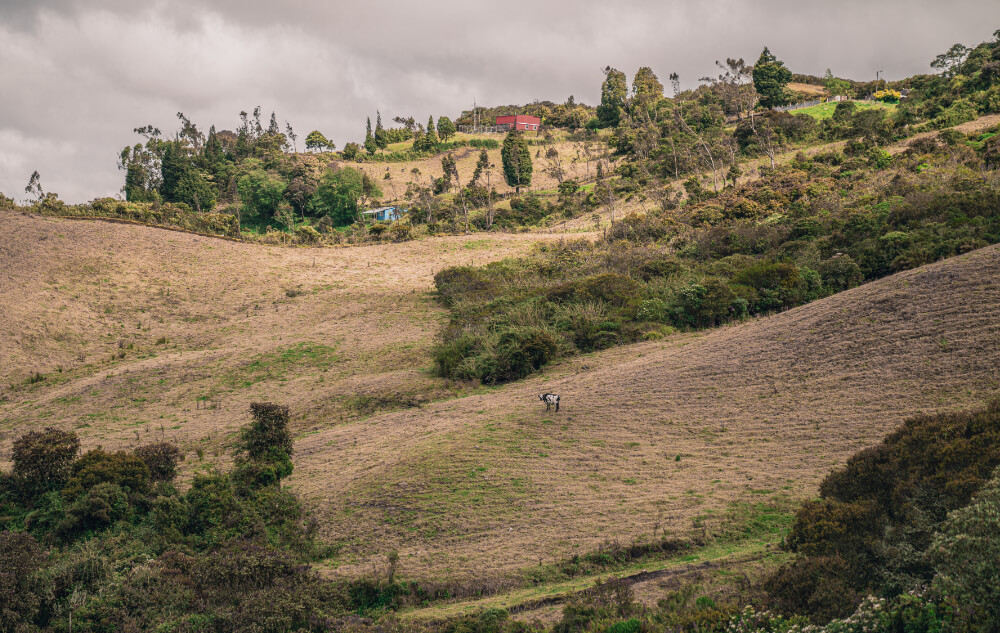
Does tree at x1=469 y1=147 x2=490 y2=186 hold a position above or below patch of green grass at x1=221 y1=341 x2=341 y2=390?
above

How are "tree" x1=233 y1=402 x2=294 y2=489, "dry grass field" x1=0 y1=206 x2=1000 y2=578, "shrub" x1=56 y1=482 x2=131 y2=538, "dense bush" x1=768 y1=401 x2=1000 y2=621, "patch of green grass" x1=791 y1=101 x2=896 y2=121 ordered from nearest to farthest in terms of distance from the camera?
"dense bush" x1=768 y1=401 x2=1000 y2=621 < "dry grass field" x1=0 y1=206 x2=1000 y2=578 < "shrub" x1=56 y1=482 x2=131 y2=538 < "tree" x1=233 y1=402 x2=294 y2=489 < "patch of green grass" x1=791 y1=101 x2=896 y2=121

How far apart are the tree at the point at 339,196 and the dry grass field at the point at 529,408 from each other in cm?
3790

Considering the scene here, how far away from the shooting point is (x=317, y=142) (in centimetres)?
11019

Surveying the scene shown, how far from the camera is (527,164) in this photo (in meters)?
81.7

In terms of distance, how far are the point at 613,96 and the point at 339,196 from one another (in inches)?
2189

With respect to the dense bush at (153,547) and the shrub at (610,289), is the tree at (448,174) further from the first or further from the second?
Answer: the dense bush at (153,547)

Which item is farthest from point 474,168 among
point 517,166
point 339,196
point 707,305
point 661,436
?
point 661,436

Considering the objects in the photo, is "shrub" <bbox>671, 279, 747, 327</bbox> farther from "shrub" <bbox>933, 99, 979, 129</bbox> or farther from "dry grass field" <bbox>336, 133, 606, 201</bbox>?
"dry grass field" <bbox>336, 133, 606, 201</bbox>

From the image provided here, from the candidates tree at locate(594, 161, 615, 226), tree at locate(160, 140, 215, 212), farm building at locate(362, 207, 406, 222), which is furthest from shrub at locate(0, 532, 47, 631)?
tree at locate(160, 140, 215, 212)

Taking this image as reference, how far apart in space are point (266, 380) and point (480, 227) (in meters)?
37.1

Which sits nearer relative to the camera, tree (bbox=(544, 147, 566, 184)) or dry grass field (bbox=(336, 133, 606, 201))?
dry grass field (bbox=(336, 133, 606, 201))

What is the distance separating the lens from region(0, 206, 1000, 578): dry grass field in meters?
13.5

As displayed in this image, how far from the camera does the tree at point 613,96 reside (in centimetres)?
10600

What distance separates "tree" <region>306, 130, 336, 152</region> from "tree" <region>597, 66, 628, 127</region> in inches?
1861
